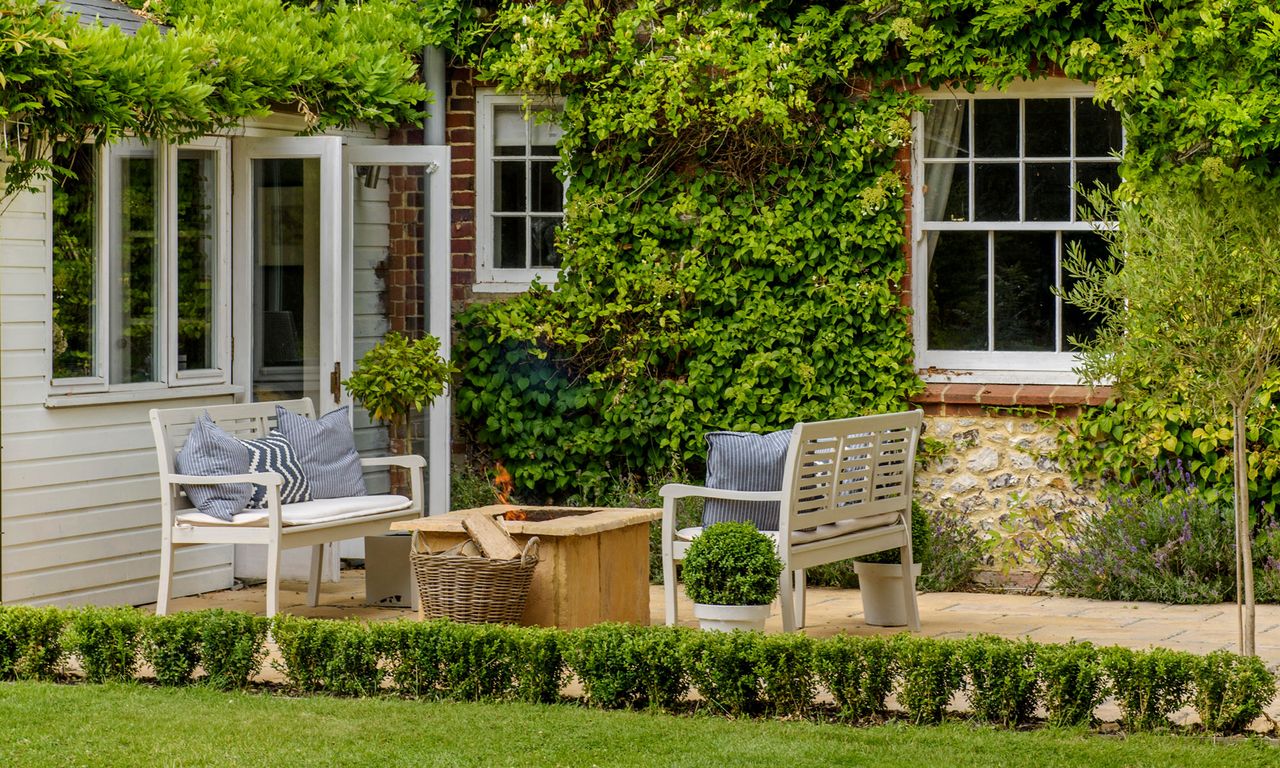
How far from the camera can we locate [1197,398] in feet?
21.2

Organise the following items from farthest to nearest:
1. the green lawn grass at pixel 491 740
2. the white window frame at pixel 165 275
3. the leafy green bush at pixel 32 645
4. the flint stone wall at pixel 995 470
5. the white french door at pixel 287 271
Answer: the flint stone wall at pixel 995 470
the white french door at pixel 287 271
the white window frame at pixel 165 275
the leafy green bush at pixel 32 645
the green lawn grass at pixel 491 740

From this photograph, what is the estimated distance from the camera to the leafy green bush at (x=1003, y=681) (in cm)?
563

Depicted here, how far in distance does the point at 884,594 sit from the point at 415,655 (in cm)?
262

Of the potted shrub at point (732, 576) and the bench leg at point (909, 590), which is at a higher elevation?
the potted shrub at point (732, 576)

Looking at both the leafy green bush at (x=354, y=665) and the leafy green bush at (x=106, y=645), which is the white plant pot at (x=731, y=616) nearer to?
the leafy green bush at (x=354, y=665)

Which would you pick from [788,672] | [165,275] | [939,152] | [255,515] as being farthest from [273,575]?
[939,152]

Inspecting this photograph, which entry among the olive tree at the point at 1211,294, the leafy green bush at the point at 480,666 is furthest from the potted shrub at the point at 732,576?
the olive tree at the point at 1211,294

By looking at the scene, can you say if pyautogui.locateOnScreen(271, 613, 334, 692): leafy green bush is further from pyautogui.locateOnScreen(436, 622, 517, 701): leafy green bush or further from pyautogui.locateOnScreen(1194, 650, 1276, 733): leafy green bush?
pyautogui.locateOnScreen(1194, 650, 1276, 733): leafy green bush

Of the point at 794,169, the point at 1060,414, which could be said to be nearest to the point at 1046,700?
the point at 1060,414

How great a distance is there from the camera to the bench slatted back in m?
7.05

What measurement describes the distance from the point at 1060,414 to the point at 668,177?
2.62 metres

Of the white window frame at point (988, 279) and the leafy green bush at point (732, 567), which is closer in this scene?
the leafy green bush at point (732, 567)

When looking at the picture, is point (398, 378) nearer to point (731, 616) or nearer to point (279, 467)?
point (279, 467)

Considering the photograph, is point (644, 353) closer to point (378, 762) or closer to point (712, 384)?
point (712, 384)
